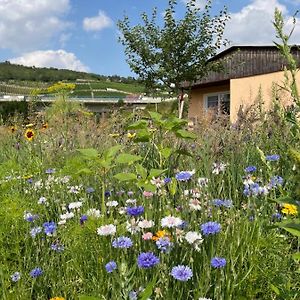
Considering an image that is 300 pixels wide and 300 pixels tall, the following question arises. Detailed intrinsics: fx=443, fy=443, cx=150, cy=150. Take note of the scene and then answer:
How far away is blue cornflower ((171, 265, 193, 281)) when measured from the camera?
145cm

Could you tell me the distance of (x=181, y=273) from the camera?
58.2 inches

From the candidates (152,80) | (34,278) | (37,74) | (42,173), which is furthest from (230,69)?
(37,74)

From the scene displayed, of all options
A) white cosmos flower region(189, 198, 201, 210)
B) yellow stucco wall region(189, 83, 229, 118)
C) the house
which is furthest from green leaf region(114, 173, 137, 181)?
yellow stucco wall region(189, 83, 229, 118)

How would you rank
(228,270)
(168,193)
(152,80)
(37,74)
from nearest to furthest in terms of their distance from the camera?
(228,270) < (168,193) < (152,80) < (37,74)

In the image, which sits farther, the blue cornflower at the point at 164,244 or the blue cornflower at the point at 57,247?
the blue cornflower at the point at 57,247

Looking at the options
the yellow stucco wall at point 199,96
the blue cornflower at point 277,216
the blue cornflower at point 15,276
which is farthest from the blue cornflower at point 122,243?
the yellow stucco wall at point 199,96

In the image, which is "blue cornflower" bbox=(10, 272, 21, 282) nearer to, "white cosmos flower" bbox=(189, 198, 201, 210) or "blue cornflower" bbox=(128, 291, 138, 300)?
"blue cornflower" bbox=(128, 291, 138, 300)

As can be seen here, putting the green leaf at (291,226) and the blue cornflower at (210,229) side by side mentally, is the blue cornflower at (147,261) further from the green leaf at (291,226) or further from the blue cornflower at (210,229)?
the green leaf at (291,226)

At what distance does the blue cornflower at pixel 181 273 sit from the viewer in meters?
1.45

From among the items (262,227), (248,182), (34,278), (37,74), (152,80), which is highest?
(37,74)

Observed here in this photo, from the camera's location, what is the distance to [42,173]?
3.31 m

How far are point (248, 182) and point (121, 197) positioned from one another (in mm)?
706

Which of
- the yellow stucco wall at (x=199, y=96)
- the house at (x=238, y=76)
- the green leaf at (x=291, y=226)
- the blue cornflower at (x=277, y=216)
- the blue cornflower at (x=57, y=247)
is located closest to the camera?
the green leaf at (x=291, y=226)

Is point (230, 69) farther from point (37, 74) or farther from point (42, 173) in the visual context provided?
point (37, 74)
